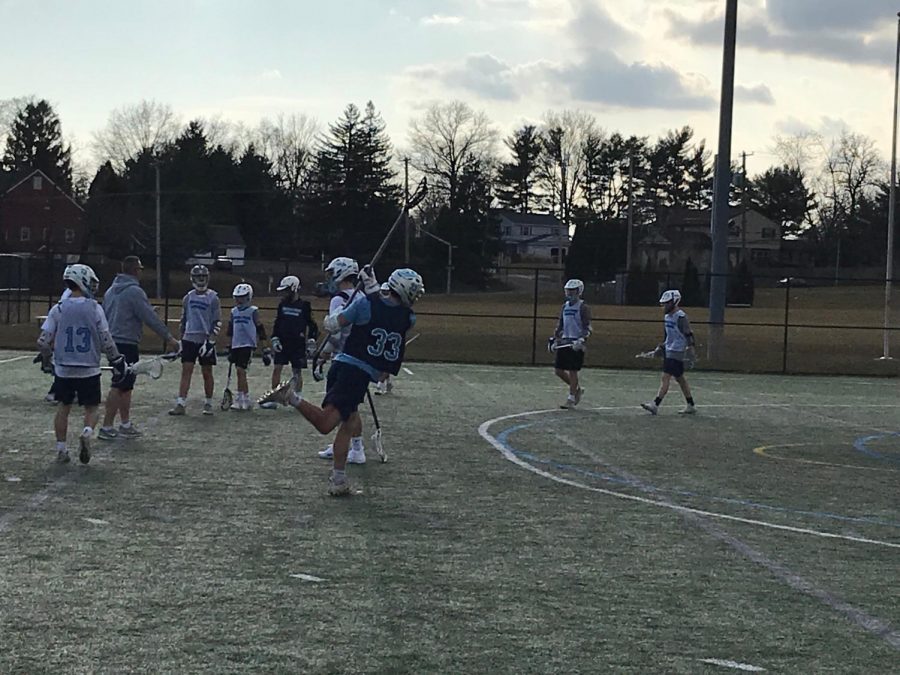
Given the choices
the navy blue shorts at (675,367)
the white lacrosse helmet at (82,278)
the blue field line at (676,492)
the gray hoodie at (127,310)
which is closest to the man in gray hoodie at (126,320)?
the gray hoodie at (127,310)

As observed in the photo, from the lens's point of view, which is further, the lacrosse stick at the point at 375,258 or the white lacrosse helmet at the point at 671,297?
the white lacrosse helmet at the point at 671,297

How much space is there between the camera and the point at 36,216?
97.9m

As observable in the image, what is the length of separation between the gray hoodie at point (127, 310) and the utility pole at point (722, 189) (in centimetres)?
2126

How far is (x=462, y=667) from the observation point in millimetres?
5691

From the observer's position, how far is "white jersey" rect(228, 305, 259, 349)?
58.0ft

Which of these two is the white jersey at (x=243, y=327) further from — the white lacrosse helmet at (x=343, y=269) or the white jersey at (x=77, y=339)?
the white jersey at (x=77, y=339)

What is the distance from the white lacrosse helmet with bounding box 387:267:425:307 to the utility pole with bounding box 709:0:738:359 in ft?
75.8

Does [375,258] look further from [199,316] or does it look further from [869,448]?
[869,448]

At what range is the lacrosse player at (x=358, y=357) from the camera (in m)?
10.2

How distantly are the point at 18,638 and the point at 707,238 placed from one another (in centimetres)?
9624

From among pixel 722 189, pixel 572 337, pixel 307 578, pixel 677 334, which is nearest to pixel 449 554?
pixel 307 578

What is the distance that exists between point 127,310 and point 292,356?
13.7 feet

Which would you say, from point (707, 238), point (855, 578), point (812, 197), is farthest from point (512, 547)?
point (812, 197)

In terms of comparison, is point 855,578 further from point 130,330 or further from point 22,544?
point 130,330
